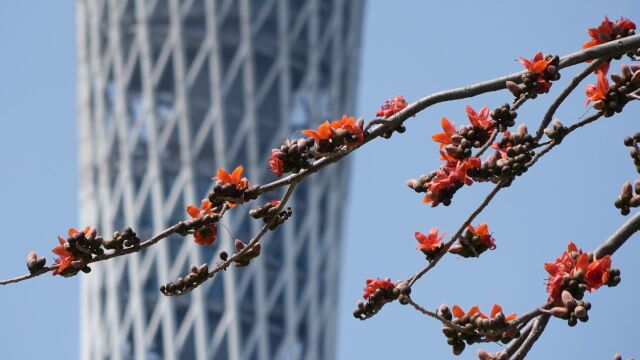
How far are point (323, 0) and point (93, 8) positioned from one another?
10.9 metres

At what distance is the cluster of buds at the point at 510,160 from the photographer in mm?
4590

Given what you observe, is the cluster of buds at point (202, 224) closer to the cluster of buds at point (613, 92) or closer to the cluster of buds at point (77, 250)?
the cluster of buds at point (77, 250)

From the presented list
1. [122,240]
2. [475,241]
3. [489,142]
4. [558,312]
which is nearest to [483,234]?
[475,241]

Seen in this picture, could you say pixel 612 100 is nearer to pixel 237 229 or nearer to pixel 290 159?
pixel 290 159

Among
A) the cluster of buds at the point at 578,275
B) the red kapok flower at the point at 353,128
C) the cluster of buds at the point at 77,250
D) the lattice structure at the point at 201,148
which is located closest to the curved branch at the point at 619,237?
the cluster of buds at the point at 578,275

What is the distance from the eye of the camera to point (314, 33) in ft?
201

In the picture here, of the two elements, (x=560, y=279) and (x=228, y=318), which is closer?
(x=560, y=279)

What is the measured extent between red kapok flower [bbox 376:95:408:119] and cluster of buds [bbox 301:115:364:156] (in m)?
0.45

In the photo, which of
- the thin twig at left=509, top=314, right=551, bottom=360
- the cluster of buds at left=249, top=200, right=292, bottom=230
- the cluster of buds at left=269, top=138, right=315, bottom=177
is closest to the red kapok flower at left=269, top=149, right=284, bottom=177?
the cluster of buds at left=269, top=138, right=315, bottom=177

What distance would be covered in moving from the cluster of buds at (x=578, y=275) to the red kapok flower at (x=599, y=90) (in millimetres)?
707

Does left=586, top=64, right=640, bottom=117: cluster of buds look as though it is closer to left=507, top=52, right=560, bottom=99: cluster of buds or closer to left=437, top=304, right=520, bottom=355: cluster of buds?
left=507, top=52, right=560, bottom=99: cluster of buds

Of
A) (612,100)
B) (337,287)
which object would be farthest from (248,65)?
(612,100)

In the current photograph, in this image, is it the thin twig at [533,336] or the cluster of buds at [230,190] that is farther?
the cluster of buds at [230,190]

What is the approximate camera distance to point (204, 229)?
194 inches
